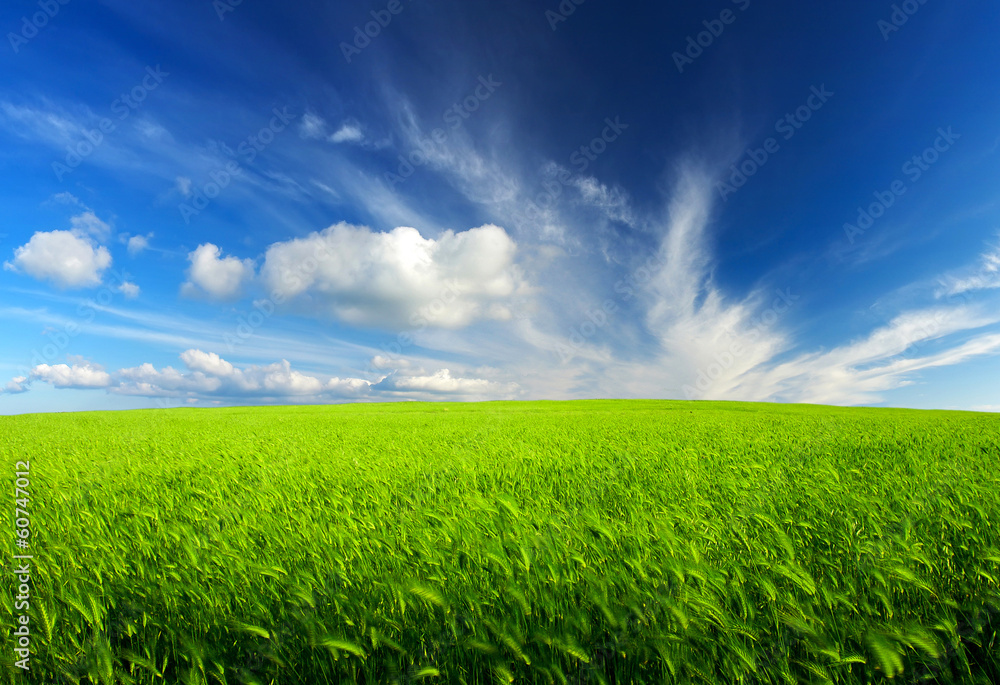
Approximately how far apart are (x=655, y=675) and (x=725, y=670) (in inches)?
11.4

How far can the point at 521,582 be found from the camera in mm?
2307

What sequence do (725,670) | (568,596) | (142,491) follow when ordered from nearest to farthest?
1. (725,670)
2. (568,596)
3. (142,491)

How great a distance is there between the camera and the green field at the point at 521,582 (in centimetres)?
181

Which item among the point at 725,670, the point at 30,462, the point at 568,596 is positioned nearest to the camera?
the point at 725,670

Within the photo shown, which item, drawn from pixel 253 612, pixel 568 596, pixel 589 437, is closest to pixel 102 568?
pixel 253 612

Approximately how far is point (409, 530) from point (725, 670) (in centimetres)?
213

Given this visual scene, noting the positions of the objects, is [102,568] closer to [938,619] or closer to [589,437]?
[938,619]

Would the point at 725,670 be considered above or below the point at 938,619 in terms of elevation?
below

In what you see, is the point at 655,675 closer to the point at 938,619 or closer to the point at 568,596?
the point at 568,596

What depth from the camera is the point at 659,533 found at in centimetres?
280

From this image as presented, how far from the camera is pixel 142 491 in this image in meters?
4.81

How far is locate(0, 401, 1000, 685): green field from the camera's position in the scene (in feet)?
5.94

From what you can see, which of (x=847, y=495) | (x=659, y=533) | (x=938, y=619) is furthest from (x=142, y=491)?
(x=847, y=495)

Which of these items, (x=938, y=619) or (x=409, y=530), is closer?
(x=938, y=619)
